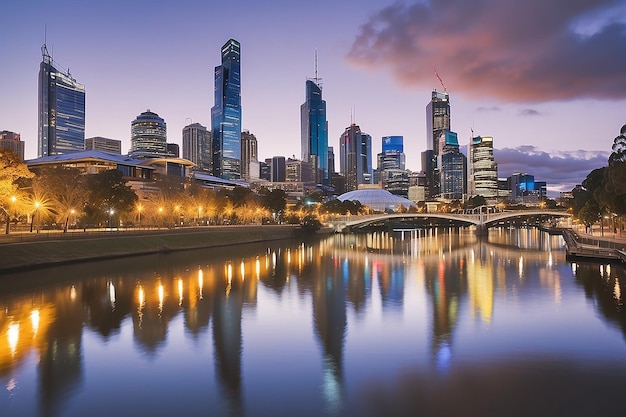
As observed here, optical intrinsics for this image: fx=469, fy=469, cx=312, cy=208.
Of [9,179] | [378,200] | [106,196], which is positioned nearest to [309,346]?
[9,179]

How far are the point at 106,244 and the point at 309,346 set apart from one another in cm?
4074

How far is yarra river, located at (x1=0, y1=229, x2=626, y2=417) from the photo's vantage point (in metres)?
14.1

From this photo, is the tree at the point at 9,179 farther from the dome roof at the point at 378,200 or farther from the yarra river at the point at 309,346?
the dome roof at the point at 378,200

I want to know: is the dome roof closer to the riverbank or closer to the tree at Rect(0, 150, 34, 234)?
the riverbank

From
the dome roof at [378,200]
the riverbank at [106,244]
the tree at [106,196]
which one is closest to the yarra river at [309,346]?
the riverbank at [106,244]

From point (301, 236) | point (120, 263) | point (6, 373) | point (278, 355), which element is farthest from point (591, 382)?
point (301, 236)

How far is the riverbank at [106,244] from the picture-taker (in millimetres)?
41750

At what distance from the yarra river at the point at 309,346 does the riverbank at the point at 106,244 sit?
3.16 m

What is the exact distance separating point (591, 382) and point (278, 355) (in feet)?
36.6

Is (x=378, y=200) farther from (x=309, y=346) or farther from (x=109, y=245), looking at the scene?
(x=309, y=346)

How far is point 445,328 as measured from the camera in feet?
76.2

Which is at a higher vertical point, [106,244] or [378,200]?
[378,200]

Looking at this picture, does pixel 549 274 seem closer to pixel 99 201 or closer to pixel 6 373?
pixel 6 373

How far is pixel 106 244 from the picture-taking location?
5344 centimetres
